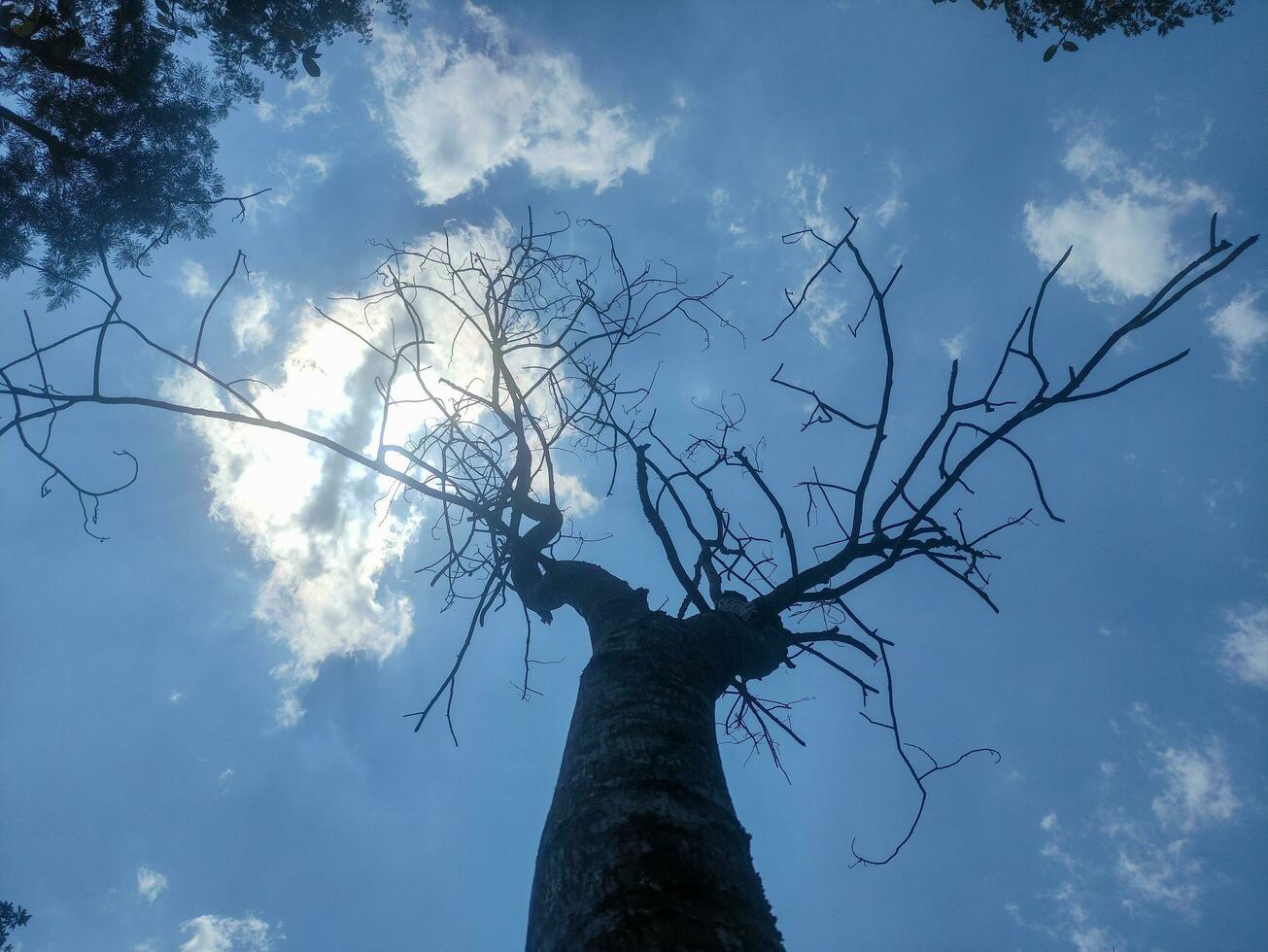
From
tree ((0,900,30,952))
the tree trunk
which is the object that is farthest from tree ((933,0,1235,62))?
tree ((0,900,30,952))

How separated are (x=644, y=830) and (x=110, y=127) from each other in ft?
23.6

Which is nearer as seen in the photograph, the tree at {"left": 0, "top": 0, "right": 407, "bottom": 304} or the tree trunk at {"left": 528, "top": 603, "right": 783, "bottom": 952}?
the tree trunk at {"left": 528, "top": 603, "right": 783, "bottom": 952}

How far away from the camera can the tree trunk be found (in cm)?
95

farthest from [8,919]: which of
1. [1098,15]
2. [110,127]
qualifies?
[1098,15]

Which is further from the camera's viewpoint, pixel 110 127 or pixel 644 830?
pixel 110 127

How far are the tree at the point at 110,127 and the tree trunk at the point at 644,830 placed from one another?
5.89 meters

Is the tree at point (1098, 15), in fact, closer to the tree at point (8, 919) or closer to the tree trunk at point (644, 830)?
the tree trunk at point (644, 830)

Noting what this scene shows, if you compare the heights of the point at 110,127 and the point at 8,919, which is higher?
the point at 110,127

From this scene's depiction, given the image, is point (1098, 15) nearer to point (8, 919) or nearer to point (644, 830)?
point (644, 830)

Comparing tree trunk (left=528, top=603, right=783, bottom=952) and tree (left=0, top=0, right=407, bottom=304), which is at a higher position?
tree (left=0, top=0, right=407, bottom=304)

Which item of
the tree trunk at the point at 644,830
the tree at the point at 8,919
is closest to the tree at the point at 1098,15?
the tree trunk at the point at 644,830

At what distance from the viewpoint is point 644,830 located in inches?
44.1

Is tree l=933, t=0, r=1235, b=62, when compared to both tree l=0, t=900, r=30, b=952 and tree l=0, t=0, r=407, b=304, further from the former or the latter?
tree l=0, t=900, r=30, b=952

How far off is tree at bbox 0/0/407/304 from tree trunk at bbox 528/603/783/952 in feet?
19.3
